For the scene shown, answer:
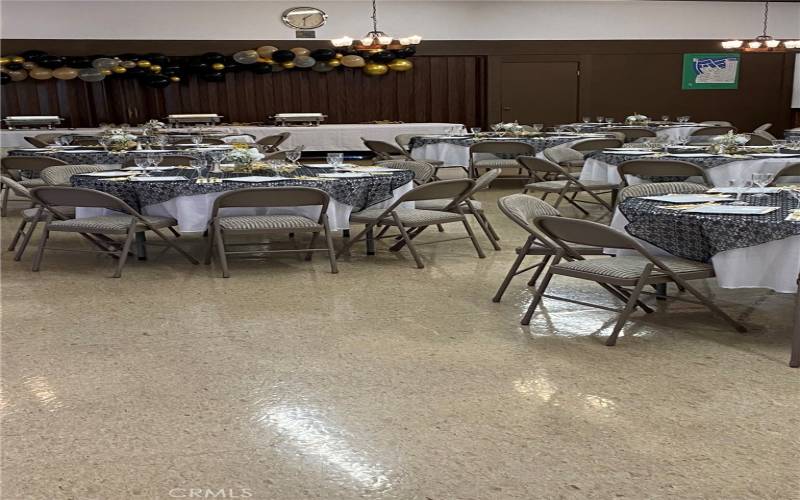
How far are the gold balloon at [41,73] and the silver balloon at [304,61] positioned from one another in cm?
490

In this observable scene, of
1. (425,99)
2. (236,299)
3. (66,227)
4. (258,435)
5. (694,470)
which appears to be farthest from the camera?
(425,99)

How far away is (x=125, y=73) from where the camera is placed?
48.2 feet

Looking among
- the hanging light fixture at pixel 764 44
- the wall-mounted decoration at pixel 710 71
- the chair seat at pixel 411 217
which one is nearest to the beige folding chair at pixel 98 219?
the chair seat at pixel 411 217

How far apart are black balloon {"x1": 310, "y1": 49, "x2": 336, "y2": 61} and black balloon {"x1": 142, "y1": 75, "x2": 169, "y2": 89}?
10.1 ft

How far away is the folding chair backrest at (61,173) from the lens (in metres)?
5.77

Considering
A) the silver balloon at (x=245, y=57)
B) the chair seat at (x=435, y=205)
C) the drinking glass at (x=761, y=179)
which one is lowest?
the chair seat at (x=435, y=205)

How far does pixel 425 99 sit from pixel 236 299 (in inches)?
487

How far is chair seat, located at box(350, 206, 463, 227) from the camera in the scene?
4.89 meters

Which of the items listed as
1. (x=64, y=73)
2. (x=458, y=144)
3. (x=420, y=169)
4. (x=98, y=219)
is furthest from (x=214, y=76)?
(x=98, y=219)

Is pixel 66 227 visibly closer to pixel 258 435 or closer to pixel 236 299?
pixel 236 299

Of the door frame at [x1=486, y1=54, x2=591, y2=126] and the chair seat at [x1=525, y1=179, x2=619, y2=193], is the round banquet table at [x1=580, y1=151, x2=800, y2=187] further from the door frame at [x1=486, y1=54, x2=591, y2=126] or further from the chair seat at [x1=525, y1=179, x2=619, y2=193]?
the door frame at [x1=486, y1=54, x2=591, y2=126]

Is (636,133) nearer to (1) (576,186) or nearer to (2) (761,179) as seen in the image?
(1) (576,186)

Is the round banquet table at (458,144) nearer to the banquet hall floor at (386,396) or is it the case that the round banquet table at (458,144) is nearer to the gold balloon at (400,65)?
the banquet hall floor at (386,396)

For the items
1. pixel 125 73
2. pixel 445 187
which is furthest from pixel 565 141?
pixel 125 73
